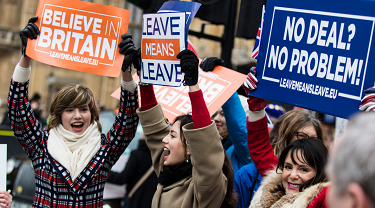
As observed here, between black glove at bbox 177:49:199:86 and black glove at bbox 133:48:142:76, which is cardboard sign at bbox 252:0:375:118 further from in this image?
black glove at bbox 133:48:142:76

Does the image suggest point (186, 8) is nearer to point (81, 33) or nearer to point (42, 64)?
point (81, 33)

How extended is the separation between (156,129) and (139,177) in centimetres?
201

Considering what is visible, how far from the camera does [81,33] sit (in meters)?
2.70

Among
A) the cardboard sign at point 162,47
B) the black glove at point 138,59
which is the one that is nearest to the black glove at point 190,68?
the cardboard sign at point 162,47

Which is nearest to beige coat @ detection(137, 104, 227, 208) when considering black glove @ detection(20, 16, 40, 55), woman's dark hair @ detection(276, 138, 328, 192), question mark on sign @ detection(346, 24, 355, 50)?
woman's dark hair @ detection(276, 138, 328, 192)

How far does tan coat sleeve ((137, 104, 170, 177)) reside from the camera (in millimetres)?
2695

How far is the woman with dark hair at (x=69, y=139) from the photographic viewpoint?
2.51 meters

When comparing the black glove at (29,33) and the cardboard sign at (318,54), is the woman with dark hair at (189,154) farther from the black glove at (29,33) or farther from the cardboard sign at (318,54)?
the black glove at (29,33)

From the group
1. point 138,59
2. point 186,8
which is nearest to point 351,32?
point 186,8

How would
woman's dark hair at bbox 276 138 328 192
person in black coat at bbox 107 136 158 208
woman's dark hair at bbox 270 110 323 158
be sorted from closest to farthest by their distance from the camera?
woman's dark hair at bbox 276 138 328 192
woman's dark hair at bbox 270 110 323 158
person in black coat at bbox 107 136 158 208

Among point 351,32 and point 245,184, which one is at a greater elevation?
point 351,32

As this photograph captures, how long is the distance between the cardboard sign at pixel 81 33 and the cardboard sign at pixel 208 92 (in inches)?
15.8

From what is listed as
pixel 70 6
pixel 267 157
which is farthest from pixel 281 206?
pixel 70 6

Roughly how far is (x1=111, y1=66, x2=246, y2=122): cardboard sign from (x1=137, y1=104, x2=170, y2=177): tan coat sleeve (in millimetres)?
147
